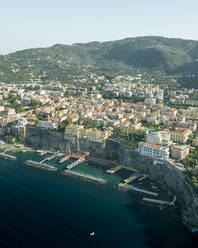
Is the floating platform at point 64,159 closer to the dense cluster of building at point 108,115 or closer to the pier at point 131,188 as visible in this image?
the dense cluster of building at point 108,115

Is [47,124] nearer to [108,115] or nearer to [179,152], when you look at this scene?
[108,115]

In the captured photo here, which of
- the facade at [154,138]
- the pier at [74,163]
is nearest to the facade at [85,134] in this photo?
the pier at [74,163]

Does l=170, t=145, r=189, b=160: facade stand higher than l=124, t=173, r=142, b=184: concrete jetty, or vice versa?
l=170, t=145, r=189, b=160: facade

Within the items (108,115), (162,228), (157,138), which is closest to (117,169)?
(157,138)

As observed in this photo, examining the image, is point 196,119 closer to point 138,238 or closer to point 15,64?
point 138,238

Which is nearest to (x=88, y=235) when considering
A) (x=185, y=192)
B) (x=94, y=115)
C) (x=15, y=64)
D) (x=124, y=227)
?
(x=124, y=227)

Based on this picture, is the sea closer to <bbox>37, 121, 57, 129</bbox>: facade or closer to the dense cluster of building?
the dense cluster of building

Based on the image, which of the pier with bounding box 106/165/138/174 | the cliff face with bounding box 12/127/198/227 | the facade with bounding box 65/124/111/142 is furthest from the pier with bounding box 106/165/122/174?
the facade with bounding box 65/124/111/142
